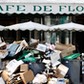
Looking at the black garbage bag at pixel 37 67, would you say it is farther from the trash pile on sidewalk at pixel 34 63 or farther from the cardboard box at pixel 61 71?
the cardboard box at pixel 61 71

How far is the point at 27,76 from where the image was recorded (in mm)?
11055

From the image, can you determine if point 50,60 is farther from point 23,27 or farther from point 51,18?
point 51,18

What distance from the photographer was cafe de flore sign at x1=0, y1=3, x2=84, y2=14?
16125mm

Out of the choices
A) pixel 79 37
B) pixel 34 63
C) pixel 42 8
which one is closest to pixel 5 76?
pixel 34 63

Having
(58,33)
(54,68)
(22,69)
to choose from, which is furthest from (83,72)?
(58,33)

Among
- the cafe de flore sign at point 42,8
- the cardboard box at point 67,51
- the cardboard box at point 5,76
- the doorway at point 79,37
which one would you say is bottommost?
the doorway at point 79,37

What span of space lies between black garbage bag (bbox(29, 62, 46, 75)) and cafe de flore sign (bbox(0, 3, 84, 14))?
5.12 meters

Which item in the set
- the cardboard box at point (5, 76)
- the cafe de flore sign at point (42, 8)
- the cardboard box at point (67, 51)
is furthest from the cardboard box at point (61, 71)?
the cafe de flore sign at point (42, 8)

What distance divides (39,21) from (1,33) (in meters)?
1.95

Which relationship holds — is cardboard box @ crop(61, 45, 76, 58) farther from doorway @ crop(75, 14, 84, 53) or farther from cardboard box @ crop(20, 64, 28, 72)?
doorway @ crop(75, 14, 84, 53)

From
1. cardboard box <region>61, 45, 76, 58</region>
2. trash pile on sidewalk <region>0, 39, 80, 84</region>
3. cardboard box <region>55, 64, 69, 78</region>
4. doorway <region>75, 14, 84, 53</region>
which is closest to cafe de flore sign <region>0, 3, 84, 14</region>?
doorway <region>75, 14, 84, 53</region>

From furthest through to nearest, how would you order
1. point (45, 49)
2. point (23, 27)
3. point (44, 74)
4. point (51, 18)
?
1. point (51, 18)
2. point (23, 27)
3. point (45, 49)
4. point (44, 74)

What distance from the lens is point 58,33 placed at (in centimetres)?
1894

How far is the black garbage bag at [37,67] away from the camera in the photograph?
37.3 feet
